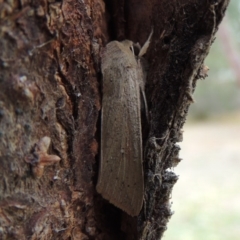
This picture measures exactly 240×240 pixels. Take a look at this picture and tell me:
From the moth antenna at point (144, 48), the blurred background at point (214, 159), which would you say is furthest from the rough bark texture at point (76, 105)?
the blurred background at point (214, 159)

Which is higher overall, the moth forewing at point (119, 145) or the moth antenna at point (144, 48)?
the moth antenna at point (144, 48)

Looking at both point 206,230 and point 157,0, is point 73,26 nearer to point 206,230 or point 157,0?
point 157,0

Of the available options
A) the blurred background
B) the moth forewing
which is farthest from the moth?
the blurred background

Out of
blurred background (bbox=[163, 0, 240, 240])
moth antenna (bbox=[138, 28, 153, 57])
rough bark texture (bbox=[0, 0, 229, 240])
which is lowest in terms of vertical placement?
rough bark texture (bbox=[0, 0, 229, 240])

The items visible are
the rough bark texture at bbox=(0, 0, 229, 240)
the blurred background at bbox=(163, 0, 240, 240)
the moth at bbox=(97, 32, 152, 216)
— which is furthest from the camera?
the blurred background at bbox=(163, 0, 240, 240)

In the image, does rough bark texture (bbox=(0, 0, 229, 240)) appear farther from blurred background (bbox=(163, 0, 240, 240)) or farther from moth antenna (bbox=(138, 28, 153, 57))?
blurred background (bbox=(163, 0, 240, 240))

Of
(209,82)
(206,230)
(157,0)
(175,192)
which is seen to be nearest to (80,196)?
(157,0)

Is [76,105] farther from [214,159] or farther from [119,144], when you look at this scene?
[214,159]

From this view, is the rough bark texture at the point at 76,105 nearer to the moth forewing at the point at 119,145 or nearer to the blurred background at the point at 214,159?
the moth forewing at the point at 119,145
